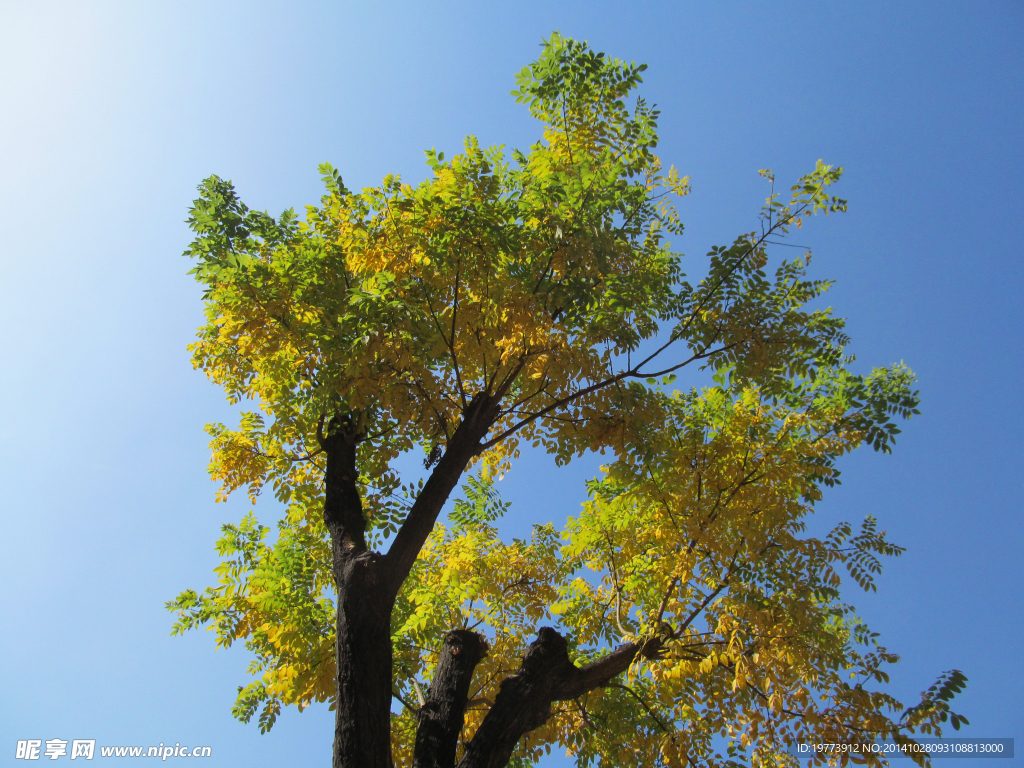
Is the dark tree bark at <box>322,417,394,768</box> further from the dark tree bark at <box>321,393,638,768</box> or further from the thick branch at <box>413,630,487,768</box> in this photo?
the thick branch at <box>413,630,487,768</box>

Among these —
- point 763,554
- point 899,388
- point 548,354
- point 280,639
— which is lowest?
point 280,639

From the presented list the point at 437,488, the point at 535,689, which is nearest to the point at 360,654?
the point at 437,488

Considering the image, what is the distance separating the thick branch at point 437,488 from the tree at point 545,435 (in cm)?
3

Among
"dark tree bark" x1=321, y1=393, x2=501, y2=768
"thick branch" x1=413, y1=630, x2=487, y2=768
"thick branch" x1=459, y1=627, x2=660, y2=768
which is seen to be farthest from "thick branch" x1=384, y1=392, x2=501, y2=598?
"thick branch" x1=459, y1=627, x2=660, y2=768

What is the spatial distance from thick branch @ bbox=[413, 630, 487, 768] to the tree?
2 cm

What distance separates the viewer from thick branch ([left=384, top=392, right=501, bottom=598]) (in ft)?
→ 14.8

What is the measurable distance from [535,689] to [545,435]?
2.35 meters

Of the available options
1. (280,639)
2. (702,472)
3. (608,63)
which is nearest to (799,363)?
(702,472)

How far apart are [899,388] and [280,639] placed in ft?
22.6

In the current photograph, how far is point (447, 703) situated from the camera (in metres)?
4.68

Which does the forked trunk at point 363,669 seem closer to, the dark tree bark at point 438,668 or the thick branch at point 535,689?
the dark tree bark at point 438,668

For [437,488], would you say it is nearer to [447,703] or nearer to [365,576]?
[365,576]

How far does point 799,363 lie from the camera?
16.5 feet

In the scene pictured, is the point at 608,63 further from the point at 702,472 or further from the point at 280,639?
the point at 280,639
